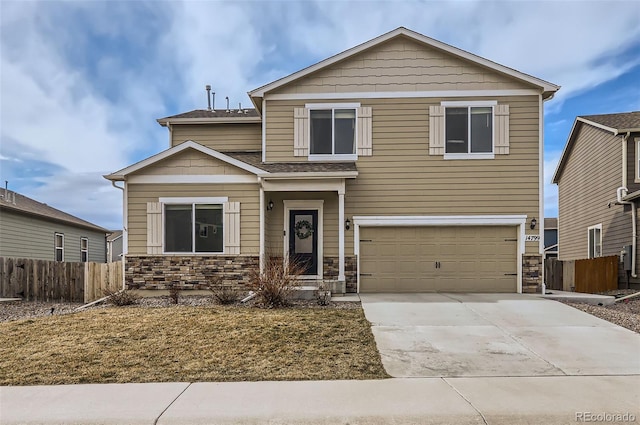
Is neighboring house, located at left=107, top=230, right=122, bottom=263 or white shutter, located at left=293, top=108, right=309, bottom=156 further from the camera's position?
neighboring house, located at left=107, top=230, right=122, bottom=263

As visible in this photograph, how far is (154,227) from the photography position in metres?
11.4

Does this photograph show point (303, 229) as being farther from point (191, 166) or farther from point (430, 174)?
point (430, 174)

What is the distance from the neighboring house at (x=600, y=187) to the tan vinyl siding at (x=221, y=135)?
1227 centimetres

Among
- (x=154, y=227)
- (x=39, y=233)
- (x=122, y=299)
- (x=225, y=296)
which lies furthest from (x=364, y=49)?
(x=39, y=233)

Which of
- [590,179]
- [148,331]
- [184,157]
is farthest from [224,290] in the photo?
[590,179]

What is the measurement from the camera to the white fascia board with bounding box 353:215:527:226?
11.7 m

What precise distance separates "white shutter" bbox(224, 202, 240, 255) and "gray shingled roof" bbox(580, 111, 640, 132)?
13.1 metres

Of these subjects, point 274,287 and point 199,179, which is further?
point 199,179

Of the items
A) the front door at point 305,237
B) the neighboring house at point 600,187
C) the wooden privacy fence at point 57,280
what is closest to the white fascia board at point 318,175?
the front door at point 305,237

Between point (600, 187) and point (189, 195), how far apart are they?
15188mm

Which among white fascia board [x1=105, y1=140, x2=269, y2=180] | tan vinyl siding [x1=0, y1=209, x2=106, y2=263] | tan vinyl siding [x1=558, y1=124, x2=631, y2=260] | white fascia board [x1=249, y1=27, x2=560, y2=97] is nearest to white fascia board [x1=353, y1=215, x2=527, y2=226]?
white fascia board [x1=105, y1=140, x2=269, y2=180]

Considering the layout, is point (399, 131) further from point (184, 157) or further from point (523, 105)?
point (184, 157)

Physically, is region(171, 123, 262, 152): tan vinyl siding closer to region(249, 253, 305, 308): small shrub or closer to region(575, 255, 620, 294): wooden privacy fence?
region(249, 253, 305, 308): small shrub

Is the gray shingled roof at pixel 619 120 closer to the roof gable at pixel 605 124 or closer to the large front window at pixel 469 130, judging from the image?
the roof gable at pixel 605 124
